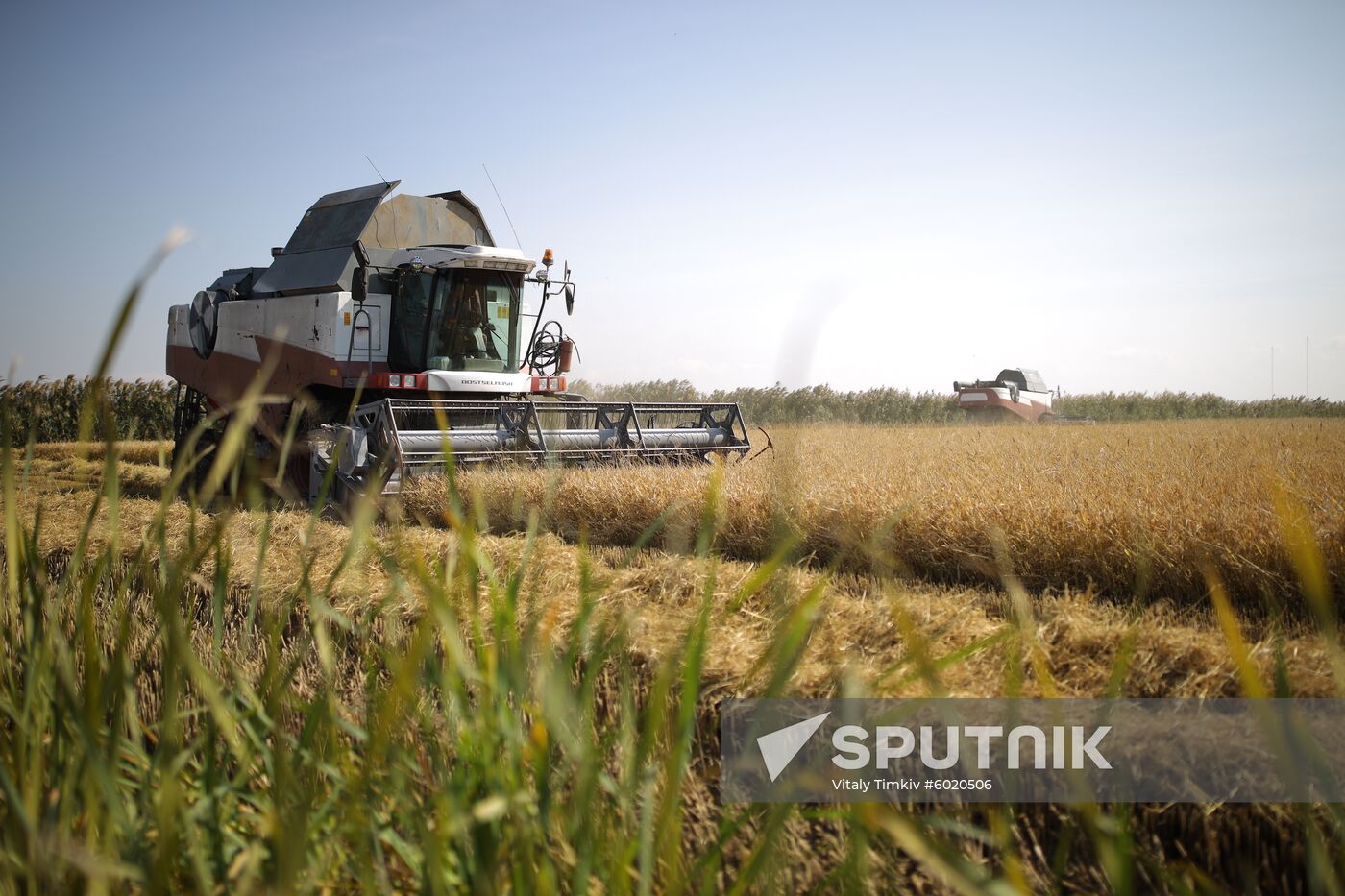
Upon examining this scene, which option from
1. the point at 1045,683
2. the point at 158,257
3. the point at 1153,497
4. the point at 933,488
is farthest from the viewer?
the point at 933,488

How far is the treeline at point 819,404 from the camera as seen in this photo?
17969mm

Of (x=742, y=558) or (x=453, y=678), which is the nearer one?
(x=453, y=678)

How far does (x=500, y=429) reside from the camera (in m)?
7.48

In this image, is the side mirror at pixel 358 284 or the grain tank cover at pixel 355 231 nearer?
the side mirror at pixel 358 284

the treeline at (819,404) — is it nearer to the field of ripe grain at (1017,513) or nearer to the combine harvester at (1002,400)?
the combine harvester at (1002,400)

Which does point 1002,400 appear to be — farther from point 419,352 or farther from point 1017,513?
point 1017,513

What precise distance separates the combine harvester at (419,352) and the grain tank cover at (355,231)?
0.02 m

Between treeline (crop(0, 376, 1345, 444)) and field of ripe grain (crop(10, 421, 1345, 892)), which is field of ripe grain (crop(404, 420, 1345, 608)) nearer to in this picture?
field of ripe grain (crop(10, 421, 1345, 892))

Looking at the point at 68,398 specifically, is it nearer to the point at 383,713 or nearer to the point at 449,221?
the point at 449,221

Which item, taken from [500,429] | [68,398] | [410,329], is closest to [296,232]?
[410,329]

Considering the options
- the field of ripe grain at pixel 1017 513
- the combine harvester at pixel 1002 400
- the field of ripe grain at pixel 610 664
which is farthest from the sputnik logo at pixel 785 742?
the combine harvester at pixel 1002 400

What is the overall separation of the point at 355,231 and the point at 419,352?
1.52 metres

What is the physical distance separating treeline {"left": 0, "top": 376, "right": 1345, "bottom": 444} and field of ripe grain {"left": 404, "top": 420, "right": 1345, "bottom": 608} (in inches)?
482

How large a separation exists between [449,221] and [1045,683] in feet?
30.8
